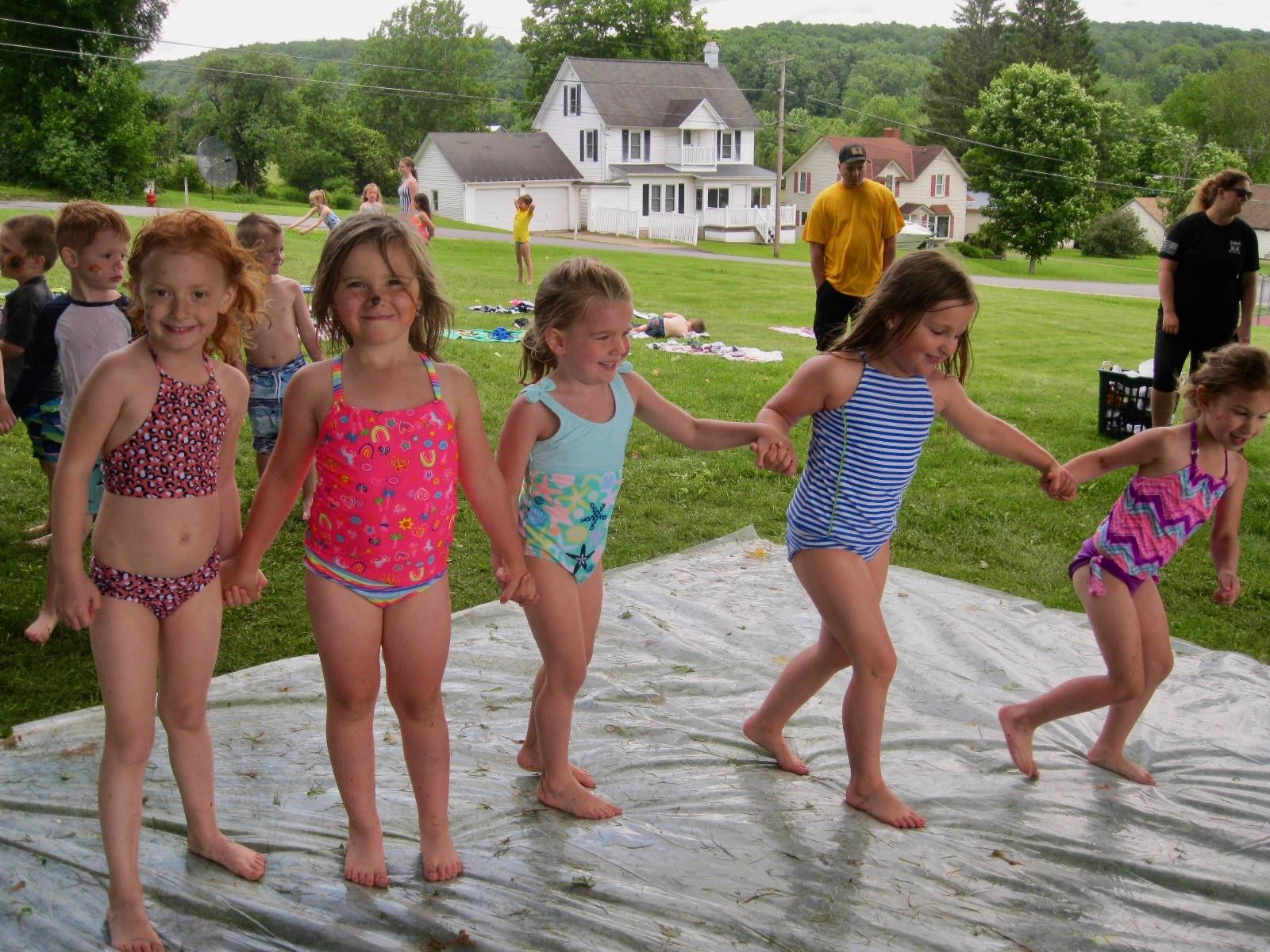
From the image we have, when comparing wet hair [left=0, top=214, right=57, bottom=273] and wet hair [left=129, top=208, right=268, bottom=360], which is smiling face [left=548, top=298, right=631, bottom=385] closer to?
wet hair [left=129, top=208, right=268, bottom=360]

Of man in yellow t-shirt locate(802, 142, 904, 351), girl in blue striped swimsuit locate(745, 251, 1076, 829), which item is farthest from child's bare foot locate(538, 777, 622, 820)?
man in yellow t-shirt locate(802, 142, 904, 351)

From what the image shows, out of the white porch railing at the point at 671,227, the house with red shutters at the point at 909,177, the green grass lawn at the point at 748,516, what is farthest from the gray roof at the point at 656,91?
the green grass lawn at the point at 748,516

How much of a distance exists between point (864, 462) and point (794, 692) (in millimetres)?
819

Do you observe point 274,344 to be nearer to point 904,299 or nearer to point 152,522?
point 152,522

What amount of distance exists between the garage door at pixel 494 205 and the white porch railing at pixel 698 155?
7582 mm

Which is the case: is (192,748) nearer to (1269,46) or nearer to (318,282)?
(318,282)

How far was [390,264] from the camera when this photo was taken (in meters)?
2.78

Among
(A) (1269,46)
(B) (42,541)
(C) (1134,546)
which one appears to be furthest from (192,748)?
(A) (1269,46)

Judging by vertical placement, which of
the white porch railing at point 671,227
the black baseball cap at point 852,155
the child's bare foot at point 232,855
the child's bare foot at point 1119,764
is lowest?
the child's bare foot at point 1119,764

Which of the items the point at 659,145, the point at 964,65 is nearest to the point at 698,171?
the point at 659,145

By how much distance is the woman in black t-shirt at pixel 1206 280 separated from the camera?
25.6ft

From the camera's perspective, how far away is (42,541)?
19.6 feet

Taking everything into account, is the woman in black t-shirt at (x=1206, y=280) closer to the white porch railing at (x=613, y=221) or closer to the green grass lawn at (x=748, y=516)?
the green grass lawn at (x=748, y=516)

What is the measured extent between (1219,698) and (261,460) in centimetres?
494
